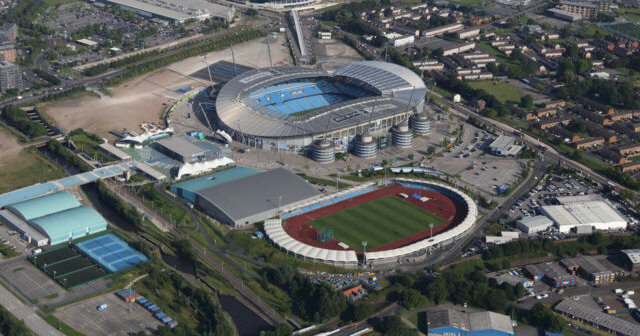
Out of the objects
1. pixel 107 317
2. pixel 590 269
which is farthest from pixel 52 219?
pixel 590 269

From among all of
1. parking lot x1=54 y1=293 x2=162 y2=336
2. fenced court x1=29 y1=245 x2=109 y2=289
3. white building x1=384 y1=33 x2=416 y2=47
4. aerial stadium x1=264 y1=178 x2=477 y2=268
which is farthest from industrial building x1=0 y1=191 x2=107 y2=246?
white building x1=384 y1=33 x2=416 y2=47

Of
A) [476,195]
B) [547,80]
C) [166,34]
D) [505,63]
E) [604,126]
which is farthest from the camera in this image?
[166,34]

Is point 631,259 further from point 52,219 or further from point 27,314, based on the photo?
point 52,219

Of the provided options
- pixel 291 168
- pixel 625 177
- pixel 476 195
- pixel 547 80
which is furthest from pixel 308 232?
pixel 547 80

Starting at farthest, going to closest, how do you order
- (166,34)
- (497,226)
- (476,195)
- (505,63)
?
(166,34) → (505,63) → (476,195) → (497,226)

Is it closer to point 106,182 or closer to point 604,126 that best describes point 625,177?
point 604,126
